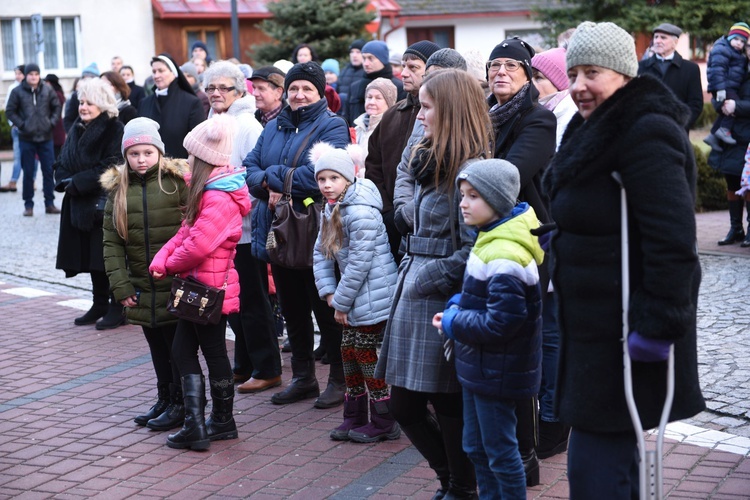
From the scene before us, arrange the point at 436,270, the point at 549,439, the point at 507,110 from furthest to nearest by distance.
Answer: the point at 549,439 → the point at 507,110 → the point at 436,270

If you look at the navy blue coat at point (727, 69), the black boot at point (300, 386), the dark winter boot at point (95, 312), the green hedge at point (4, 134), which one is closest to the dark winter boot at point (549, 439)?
the black boot at point (300, 386)

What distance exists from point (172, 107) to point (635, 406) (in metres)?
6.65

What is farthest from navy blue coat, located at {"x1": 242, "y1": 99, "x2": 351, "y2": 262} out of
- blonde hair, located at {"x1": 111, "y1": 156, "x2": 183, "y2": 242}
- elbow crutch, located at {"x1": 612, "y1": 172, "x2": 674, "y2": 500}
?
elbow crutch, located at {"x1": 612, "y1": 172, "x2": 674, "y2": 500}

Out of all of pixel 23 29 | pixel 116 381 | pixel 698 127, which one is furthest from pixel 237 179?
pixel 23 29

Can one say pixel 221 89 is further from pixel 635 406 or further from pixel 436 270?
pixel 635 406

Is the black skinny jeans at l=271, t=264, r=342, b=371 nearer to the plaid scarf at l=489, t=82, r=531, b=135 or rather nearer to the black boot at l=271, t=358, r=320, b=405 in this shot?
the black boot at l=271, t=358, r=320, b=405

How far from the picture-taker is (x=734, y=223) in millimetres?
11062

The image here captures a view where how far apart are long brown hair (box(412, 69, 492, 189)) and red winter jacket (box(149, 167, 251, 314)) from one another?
1558 mm

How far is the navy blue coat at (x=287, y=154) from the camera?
21.0ft

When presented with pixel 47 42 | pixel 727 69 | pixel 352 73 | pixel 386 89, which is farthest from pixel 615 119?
pixel 47 42

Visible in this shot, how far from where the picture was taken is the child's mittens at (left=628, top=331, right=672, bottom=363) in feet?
10.7

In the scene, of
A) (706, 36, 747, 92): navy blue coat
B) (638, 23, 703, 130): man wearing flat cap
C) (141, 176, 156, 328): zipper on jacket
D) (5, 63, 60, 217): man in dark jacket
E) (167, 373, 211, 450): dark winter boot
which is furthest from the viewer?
(5, 63, 60, 217): man in dark jacket

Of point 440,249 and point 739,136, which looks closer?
point 440,249

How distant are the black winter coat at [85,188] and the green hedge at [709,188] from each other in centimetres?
773
